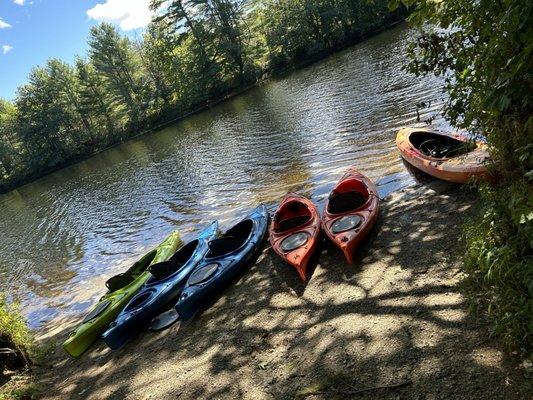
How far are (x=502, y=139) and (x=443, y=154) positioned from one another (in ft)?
15.4

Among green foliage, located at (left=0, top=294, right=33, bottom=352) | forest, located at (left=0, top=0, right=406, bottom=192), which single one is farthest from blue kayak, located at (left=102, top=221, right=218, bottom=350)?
forest, located at (left=0, top=0, right=406, bottom=192)

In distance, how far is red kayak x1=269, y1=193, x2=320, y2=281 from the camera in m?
6.56

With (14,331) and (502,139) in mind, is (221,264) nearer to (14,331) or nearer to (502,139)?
(14,331)

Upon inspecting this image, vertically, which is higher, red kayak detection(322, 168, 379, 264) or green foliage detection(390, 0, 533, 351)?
green foliage detection(390, 0, 533, 351)

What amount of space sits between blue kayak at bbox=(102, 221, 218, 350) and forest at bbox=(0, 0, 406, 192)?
37.2 meters

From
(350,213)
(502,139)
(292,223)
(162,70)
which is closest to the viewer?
(502,139)

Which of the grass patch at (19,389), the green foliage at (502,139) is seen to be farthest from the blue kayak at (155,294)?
the green foliage at (502,139)

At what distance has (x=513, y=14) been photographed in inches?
104

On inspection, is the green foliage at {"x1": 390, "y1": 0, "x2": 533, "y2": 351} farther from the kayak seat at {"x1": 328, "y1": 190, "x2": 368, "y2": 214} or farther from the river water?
the river water

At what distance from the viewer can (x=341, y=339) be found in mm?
4621

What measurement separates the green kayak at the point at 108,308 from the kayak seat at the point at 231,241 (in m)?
1.64


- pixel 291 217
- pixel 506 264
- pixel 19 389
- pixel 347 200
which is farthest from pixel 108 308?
pixel 506 264

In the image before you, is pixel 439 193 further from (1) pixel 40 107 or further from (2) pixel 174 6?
(1) pixel 40 107

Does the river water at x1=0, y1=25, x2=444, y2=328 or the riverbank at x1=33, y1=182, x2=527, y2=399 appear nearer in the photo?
the riverbank at x1=33, y1=182, x2=527, y2=399
